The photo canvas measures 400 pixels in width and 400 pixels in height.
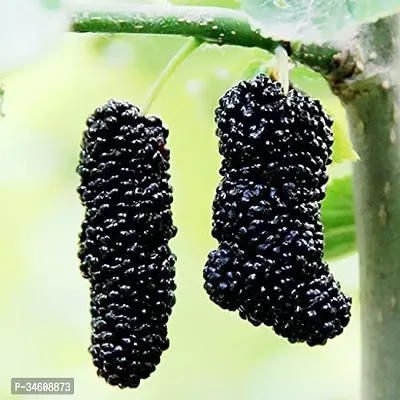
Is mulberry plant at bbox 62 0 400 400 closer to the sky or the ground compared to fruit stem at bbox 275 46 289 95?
closer to the ground

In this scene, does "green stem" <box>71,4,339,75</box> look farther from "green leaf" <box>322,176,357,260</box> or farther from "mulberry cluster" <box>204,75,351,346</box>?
"green leaf" <box>322,176,357,260</box>

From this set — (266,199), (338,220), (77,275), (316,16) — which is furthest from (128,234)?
(77,275)

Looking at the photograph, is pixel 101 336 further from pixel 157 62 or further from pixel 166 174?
pixel 157 62

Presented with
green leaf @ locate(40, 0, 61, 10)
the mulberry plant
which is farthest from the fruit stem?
green leaf @ locate(40, 0, 61, 10)

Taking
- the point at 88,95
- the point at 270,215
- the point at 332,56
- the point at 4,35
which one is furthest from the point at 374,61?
the point at 88,95

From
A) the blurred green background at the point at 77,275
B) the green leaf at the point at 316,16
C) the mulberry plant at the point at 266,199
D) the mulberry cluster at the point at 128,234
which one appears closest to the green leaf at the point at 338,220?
the mulberry plant at the point at 266,199

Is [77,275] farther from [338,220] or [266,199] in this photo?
[266,199]
